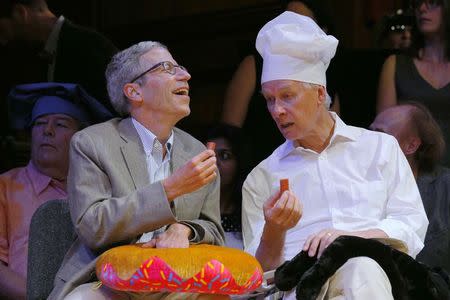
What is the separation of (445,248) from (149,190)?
1486 mm

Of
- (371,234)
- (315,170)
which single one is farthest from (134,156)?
(371,234)

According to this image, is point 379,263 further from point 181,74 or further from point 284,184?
point 181,74

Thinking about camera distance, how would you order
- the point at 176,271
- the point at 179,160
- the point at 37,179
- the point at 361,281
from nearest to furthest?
1. the point at 176,271
2. the point at 361,281
3. the point at 179,160
4. the point at 37,179

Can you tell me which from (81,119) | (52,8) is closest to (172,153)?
(81,119)

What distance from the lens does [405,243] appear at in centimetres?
343

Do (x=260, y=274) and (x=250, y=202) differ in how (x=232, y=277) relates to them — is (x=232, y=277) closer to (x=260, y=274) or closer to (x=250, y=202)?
(x=260, y=274)

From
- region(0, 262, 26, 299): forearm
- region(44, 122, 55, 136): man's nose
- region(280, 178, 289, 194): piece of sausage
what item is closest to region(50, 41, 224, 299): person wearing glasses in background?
region(280, 178, 289, 194): piece of sausage

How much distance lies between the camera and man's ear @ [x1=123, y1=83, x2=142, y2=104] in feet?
11.6

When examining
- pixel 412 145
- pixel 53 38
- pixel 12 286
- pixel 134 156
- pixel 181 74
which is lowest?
pixel 12 286

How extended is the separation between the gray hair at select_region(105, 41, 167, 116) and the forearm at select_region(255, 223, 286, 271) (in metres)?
0.67

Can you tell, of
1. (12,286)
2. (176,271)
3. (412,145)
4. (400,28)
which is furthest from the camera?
(400,28)

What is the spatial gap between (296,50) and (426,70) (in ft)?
4.10

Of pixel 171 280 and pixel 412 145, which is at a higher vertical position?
pixel 171 280

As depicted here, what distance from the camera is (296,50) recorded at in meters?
3.76
